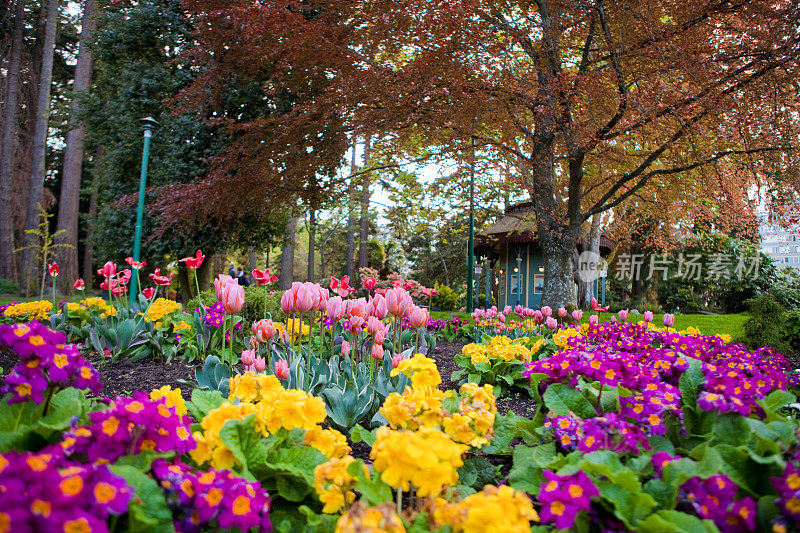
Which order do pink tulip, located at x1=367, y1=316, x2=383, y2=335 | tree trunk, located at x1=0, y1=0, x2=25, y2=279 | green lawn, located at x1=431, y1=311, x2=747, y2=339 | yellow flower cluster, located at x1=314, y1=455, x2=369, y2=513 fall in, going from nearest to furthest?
yellow flower cluster, located at x1=314, y1=455, x2=369, y2=513 < pink tulip, located at x1=367, y1=316, x2=383, y2=335 < green lawn, located at x1=431, y1=311, x2=747, y2=339 < tree trunk, located at x1=0, y1=0, x2=25, y2=279

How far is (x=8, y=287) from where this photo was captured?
45.1 ft

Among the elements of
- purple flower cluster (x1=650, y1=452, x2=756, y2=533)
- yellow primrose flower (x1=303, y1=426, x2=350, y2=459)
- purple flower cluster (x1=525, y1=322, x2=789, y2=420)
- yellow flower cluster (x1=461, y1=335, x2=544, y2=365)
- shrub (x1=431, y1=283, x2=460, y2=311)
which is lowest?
shrub (x1=431, y1=283, x2=460, y2=311)

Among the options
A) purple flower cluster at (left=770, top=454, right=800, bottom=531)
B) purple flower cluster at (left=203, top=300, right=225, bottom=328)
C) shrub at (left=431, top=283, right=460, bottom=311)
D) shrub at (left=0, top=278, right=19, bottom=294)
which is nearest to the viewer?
purple flower cluster at (left=770, top=454, right=800, bottom=531)

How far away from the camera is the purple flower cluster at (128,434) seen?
1165 millimetres

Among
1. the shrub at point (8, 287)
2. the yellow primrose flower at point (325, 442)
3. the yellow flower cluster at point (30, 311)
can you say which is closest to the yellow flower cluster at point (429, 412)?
the yellow primrose flower at point (325, 442)

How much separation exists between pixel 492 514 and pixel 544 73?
7826 millimetres

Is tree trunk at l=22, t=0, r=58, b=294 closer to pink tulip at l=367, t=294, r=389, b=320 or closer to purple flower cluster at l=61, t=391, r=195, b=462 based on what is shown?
pink tulip at l=367, t=294, r=389, b=320

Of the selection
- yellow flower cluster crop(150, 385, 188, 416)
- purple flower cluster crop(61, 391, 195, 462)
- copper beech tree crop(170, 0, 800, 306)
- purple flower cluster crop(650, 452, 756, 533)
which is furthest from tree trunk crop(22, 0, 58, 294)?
purple flower cluster crop(650, 452, 756, 533)

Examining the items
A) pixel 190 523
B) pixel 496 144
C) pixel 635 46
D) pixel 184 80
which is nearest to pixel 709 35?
pixel 635 46

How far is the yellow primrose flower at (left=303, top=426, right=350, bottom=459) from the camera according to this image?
4.77ft

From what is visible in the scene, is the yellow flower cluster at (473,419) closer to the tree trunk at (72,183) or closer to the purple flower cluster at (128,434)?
the purple flower cluster at (128,434)

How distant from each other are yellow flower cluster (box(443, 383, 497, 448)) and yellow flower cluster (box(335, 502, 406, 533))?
1.75ft

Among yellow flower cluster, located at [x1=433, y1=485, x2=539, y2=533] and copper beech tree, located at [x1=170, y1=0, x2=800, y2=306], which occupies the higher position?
copper beech tree, located at [x1=170, y1=0, x2=800, y2=306]

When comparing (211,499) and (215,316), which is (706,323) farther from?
(211,499)
